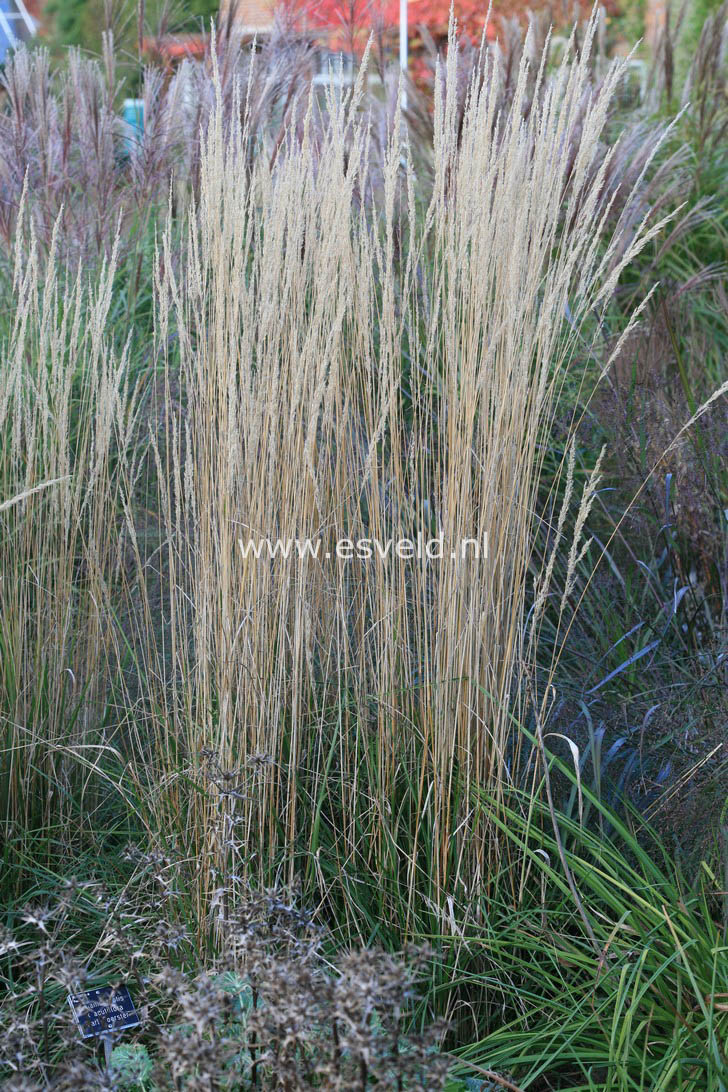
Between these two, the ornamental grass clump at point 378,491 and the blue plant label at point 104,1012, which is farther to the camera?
the ornamental grass clump at point 378,491

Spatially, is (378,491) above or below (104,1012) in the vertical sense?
above

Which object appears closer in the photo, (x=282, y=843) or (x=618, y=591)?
(x=282, y=843)

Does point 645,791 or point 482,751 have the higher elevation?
point 482,751

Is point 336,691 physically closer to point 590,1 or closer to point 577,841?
point 577,841

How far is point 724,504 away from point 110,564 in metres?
1.57

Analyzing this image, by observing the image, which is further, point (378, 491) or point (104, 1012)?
point (378, 491)

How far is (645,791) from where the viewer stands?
2324 mm

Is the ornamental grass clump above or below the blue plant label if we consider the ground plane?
above

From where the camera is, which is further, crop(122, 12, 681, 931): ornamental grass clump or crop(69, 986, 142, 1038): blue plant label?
crop(122, 12, 681, 931): ornamental grass clump

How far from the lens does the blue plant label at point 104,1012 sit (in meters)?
1.63

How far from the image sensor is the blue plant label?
163 centimetres

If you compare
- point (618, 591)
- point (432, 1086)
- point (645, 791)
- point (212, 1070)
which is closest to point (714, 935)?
point (645, 791)

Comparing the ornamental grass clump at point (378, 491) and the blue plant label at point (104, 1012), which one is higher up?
the ornamental grass clump at point (378, 491)

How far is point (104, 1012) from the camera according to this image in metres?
1.68
